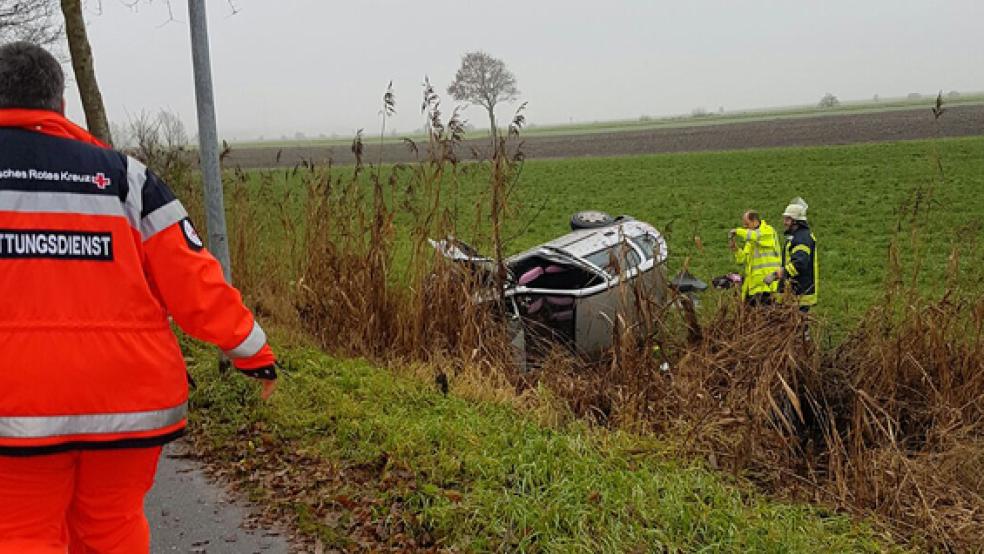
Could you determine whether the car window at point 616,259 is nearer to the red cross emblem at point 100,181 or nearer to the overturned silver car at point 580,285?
the overturned silver car at point 580,285

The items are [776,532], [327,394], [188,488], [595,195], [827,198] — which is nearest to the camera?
[776,532]

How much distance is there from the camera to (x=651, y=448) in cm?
500

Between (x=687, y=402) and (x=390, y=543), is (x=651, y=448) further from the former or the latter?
(x=390, y=543)

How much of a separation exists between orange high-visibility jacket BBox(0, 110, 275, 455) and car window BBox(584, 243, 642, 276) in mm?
4252

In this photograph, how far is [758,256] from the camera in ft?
27.6

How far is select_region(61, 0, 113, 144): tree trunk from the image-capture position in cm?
828

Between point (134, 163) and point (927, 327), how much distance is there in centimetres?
566

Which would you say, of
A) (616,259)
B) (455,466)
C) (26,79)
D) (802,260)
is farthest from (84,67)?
(802,260)

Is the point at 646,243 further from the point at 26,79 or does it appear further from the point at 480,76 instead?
the point at 480,76

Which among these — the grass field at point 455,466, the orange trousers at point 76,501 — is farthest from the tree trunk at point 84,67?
the orange trousers at point 76,501

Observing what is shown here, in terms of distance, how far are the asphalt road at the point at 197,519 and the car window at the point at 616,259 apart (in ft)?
11.2

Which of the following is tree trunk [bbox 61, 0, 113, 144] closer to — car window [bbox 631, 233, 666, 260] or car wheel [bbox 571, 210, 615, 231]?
car wheel [bbox 571, 210, 615, 231]

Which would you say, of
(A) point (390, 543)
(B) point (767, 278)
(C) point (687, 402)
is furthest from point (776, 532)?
(B) point (767, 278)

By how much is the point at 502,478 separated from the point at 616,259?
8.81 feet
